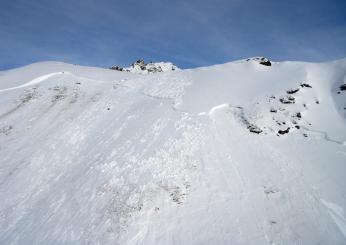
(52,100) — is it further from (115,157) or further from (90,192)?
(90,192)

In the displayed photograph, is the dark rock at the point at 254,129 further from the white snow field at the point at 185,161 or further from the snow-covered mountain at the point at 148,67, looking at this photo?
the snow-covered mountain at the point at 148,67

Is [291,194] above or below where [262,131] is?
below

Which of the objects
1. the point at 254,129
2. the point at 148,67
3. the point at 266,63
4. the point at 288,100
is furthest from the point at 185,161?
the point at 148,67

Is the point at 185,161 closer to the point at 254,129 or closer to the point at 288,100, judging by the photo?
the point at 254,129

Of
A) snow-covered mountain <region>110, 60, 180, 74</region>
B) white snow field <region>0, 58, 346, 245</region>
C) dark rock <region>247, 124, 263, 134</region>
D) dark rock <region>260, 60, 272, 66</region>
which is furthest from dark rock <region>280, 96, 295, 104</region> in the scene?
snow-covered mountain <region>110, 60, 180, 74</region>

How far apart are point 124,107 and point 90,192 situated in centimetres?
919

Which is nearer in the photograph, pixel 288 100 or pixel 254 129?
pixel 254 129

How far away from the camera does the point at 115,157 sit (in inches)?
661

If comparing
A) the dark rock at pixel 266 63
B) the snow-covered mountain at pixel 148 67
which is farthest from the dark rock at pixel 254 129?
the snow-covered mountain at pixel 148 67

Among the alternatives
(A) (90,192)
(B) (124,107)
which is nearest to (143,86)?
(B) (124,107)

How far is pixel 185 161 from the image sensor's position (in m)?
15.6

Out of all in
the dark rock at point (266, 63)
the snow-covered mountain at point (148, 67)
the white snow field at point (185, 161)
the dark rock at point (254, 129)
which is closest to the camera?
the white snow field at point (185, 161)

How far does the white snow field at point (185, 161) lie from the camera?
40.8 feet

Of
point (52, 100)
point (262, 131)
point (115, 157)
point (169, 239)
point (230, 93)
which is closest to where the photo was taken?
point (169, 239)
